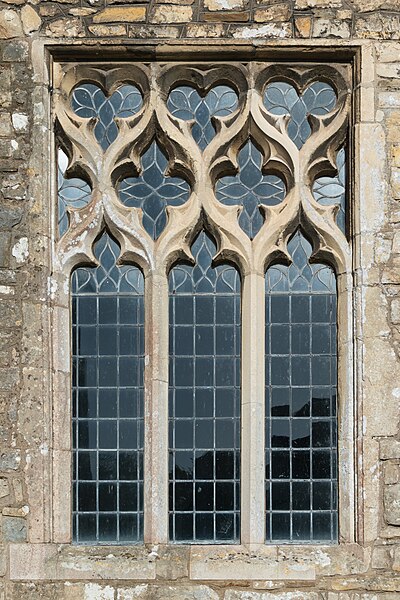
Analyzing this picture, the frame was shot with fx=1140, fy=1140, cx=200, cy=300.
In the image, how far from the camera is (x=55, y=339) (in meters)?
7.00

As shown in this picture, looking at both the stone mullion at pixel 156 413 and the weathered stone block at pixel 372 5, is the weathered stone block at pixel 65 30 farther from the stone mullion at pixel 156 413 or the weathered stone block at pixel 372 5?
the weathered stone block at pixel 372 5

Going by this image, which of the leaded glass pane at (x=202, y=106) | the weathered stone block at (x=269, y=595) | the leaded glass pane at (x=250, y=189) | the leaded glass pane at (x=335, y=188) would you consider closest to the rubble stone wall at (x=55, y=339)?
the weathered stone block at (x=269, y=595)

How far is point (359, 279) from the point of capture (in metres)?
7.02

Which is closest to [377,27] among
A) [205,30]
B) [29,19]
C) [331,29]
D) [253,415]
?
[331,29]

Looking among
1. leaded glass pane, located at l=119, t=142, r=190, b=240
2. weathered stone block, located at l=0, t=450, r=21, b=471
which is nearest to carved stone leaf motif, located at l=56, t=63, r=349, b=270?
leaded glass pane, located at l=119, t=142, r=190, b=240

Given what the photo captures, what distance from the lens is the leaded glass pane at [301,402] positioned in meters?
6.99

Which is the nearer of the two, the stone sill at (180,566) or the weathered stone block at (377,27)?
the stone sill at (180,566)

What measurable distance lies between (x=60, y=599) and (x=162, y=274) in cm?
206

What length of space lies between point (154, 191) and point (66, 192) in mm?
564

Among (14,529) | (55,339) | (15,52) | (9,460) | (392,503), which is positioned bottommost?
(14,529)

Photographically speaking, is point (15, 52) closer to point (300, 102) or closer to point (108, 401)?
point (300, 102)

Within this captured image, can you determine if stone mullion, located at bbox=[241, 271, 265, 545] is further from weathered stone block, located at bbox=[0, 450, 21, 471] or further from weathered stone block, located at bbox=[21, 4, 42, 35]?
weathered stone block, located at bbox=[21, 4, 42, 35]

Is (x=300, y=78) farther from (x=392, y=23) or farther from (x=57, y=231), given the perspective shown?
(x=57, y=231)

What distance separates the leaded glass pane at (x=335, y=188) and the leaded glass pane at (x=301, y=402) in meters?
0.34
